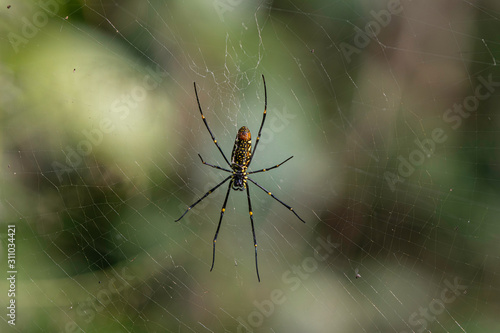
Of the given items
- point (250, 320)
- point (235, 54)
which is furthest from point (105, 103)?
point (250, 320)

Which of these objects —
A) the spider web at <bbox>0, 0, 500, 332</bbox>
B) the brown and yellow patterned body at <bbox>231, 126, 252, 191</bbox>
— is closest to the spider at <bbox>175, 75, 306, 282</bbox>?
the brown and yellow patterned body at <bbox>231, 126, 252, 191</bbox>

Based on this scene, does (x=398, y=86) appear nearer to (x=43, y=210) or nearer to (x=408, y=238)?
(x=408, y=238)

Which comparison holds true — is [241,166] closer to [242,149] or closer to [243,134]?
[242,149]

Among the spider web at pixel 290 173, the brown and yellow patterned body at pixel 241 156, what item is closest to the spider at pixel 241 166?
the brown and yellow patterned body at pixel 241 156

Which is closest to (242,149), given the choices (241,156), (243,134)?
(241,156)

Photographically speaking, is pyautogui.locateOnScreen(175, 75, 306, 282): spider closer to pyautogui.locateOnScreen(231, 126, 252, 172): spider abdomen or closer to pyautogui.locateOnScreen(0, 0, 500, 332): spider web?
pyautogui.locateOnScreen(231, 126, 252, 172): spider abdomen

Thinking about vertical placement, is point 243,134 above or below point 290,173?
above
